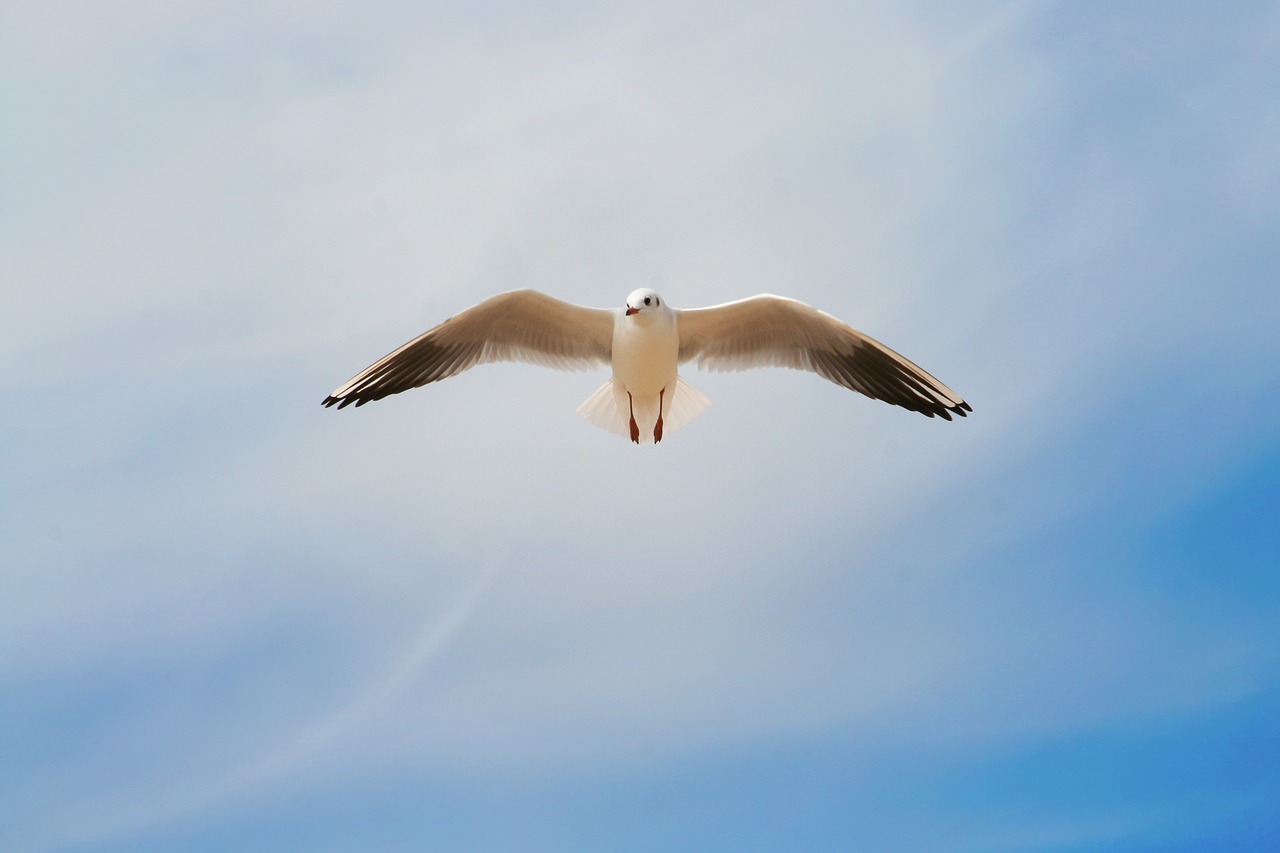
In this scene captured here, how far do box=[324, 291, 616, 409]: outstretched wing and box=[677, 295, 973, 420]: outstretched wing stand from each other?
0.56 m

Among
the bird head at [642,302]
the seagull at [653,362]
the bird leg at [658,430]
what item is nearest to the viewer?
the bird head at [642,302]

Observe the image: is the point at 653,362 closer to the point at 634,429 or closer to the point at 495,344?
the point at 634,429

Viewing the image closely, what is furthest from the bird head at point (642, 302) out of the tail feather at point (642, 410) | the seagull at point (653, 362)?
the tail feather at point (642, 410)

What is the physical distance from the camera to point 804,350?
810 centimetres

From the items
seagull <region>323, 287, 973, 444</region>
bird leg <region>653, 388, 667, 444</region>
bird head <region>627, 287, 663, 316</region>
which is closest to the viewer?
bird head <region>627, 287, 663, 316</region>

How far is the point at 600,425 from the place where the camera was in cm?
807

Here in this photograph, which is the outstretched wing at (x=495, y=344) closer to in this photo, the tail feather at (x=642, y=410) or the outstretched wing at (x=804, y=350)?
the tail feather at (x=642, y=410)

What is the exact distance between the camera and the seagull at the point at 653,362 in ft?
25.5

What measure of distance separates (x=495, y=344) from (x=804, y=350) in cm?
186

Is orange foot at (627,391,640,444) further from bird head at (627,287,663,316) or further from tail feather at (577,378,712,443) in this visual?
bird head at (627,287,663,316)

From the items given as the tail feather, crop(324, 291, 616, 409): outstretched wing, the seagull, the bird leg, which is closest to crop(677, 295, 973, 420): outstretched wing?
the seagull

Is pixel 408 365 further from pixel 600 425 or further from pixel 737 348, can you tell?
pixel 737 348

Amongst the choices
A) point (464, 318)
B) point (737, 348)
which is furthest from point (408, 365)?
point (737, 348)

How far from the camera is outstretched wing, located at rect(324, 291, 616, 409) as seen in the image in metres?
7.79
